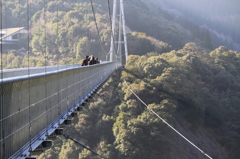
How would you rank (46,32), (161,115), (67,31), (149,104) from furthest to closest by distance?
(149,104)
(161,115)
(67,31)
(46,32)

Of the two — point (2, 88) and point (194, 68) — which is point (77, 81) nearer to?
point (2, 88)

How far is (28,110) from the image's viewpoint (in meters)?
4.38

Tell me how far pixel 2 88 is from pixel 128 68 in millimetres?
29442

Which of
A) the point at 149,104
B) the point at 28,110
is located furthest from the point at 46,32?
the point at 149,104

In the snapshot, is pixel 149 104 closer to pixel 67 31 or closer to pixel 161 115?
pixel 161 115

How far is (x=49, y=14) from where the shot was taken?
15.9 m

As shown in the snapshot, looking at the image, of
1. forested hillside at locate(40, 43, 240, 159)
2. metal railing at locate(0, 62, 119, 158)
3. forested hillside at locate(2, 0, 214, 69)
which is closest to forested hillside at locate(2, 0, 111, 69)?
forested hillside at locate(2, 0, 214, 69)

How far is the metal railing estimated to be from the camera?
3.56 meters

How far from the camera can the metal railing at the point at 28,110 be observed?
356 cm

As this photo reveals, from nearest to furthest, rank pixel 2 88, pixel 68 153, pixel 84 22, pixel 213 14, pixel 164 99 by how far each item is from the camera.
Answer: pixel 2 88, pixel 68 153, pixel 164 99, pixel 84 22, pixel 213 14

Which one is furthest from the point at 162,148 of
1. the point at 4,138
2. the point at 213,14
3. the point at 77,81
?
the point at 213,14

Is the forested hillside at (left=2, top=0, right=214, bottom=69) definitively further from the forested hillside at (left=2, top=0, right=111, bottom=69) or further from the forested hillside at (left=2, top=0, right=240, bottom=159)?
the forested hillside at (left=2, top=0, right=240, bottom=159)

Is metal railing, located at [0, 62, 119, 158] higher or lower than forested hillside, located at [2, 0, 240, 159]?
higher

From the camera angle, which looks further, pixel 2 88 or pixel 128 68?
pixel 128 68
